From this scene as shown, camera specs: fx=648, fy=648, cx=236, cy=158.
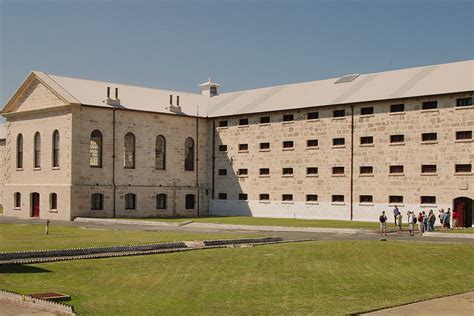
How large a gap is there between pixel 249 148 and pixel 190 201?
7361mm

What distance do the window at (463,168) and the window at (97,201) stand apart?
2660 cm

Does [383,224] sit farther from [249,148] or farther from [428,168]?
[249,148]

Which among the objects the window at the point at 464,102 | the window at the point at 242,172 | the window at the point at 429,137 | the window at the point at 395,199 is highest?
the window at the point at 464,102

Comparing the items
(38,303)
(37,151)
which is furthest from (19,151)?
(38,303)

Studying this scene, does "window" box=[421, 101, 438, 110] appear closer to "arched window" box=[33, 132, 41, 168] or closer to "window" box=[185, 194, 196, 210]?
"window" box=[185, 194, 196, 210]

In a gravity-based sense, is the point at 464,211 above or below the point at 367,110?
below

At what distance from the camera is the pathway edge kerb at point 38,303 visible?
12.6m

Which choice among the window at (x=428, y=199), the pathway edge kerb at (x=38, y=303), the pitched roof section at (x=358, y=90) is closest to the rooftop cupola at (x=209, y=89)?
the pitched roof section at (x=358, y=90)

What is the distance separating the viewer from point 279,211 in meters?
52.3

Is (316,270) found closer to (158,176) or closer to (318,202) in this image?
(318,202)

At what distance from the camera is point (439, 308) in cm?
1330

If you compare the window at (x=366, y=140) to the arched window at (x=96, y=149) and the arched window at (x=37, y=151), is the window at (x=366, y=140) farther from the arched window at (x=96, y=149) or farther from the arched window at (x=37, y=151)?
the arched window at (x=37, y=151)

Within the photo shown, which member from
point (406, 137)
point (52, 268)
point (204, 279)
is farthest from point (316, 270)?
point (406, 137)

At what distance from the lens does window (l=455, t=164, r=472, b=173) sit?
42.2m
